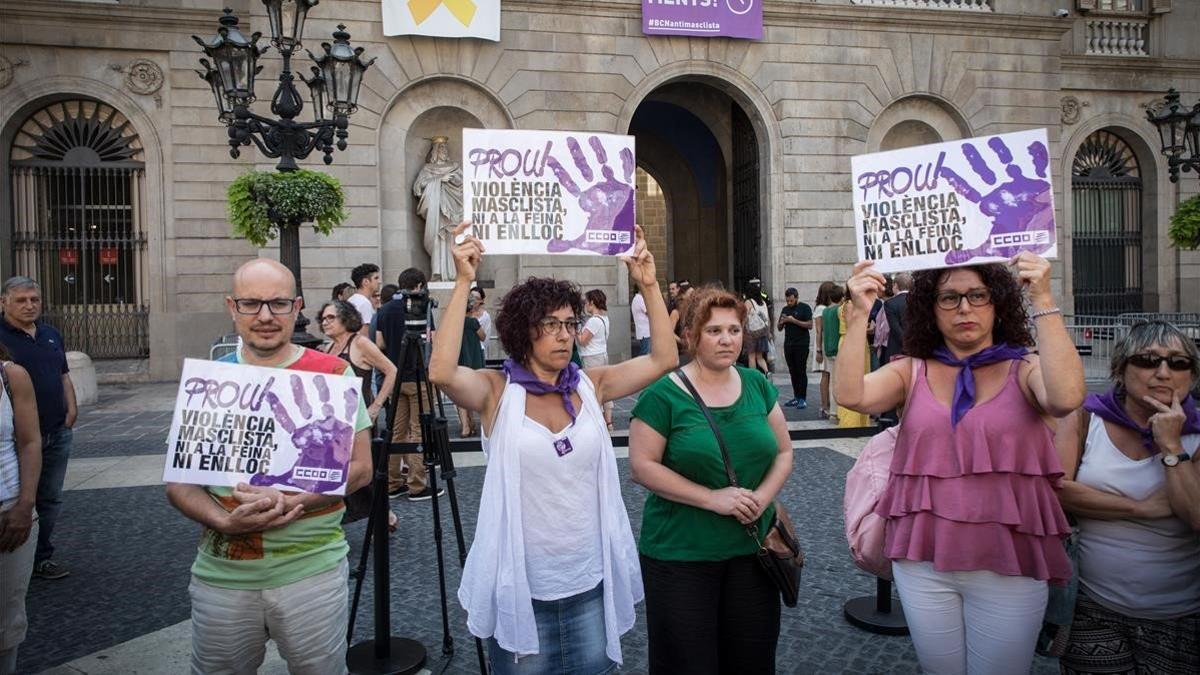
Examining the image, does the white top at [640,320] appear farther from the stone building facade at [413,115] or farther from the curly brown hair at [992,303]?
the curly brown hair at [992,303]

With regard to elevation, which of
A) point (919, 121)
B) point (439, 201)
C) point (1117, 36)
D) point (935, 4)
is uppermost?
point (1117, 36)

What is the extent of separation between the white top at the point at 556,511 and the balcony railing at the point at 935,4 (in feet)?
55.8

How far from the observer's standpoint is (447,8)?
15.2 m

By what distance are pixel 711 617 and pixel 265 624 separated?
1603 mm

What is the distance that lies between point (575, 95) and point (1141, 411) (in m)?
14.5

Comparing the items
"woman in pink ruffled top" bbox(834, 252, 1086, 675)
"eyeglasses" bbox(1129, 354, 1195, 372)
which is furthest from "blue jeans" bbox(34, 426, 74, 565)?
"eyeglasses" bbox(1129, 354, 1195, 372)

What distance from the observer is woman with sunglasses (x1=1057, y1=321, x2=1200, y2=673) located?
2.77 m

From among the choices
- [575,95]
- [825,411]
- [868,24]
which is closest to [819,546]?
[825,411]

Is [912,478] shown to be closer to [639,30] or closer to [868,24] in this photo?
[639,30]

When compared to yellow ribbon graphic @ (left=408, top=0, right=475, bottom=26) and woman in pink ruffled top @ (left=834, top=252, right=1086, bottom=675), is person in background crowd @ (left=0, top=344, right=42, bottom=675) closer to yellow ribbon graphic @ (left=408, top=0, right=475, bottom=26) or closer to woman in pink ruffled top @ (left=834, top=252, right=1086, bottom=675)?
woman in pink ruffled top @ (left=834, top=252, right=1086, bottom=675)

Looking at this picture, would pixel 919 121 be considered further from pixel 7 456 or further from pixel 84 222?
pixel 7 456

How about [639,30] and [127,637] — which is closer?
[127,637]

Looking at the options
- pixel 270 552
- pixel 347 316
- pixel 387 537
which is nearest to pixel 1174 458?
pixel 270 552

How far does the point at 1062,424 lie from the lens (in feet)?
9.70
